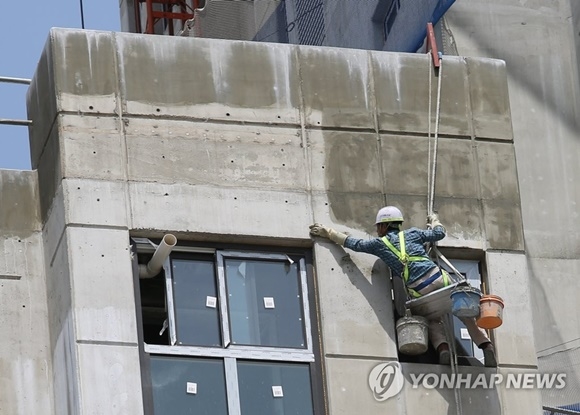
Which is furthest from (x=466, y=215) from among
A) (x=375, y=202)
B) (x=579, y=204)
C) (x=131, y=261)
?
(x=579, y=204)

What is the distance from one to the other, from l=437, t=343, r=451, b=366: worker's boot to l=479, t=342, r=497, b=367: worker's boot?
0.43 meters

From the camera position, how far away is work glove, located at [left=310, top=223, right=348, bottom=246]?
72.1ft

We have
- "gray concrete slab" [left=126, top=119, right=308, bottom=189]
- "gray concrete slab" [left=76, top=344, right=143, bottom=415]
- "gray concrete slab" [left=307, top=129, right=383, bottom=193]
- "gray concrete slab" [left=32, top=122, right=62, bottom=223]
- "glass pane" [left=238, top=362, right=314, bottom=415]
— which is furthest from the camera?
"gray concrete slab" [left=307, top=129, right=383, bottom=193]

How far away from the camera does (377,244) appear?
2191 centimetres

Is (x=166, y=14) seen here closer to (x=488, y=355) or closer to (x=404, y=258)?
(x=404, y=258)

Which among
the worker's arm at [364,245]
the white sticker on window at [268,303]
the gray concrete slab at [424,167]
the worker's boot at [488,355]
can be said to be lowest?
the worker's boot at [488,355]

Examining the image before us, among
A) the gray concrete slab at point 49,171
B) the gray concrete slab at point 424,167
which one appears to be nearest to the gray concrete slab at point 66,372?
the gray concrete slab at point 49,171

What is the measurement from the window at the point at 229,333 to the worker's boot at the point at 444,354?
1.45m

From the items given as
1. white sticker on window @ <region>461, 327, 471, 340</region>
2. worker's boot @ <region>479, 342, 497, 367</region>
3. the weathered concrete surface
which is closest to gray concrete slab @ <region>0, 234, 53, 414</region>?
the weathered concrete surface

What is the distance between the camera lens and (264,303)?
21.6 metres

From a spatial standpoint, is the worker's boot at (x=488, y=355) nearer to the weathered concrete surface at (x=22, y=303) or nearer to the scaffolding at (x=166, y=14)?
the weathered concrete surface at (x=22, y=303)

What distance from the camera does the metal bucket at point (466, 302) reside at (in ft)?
69.8

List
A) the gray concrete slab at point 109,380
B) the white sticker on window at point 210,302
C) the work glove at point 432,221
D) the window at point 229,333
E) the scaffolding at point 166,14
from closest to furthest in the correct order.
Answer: the gray concrete slab at point 109,380
the window at point 229,333
the white sticker on window at point 210,302
the work glove at point 432,221
the scaffolding at point 166,14

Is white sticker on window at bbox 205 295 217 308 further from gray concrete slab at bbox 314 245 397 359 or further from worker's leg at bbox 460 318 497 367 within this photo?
worker's leg at bbox 460 318 497 367
